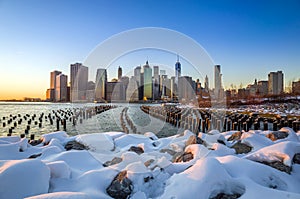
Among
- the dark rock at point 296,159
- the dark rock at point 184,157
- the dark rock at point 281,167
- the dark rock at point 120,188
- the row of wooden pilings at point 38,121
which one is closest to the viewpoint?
the dark rock at point 120,188

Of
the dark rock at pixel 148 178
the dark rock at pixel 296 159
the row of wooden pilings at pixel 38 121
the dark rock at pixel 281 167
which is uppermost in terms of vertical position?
the dark rock at pixel 296 159

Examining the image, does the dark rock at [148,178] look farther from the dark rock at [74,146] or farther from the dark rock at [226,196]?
the dark rock at [74,146]

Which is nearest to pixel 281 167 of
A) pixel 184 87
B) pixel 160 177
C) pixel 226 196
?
pixel 226 196

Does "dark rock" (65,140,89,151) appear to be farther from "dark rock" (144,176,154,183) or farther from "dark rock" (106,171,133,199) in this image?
"dark rock" (144,176,154,183)

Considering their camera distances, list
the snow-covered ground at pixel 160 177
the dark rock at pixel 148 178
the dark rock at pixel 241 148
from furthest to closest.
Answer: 1. the dark rock at pixel 241 148
2. the dark rock at pixel 148 178
3. the snow-covered ground at pixel 160 177

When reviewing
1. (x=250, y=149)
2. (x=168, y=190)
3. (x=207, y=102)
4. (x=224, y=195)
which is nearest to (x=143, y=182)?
(x=168, y=190)

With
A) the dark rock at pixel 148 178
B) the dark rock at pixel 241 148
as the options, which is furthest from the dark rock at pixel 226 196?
the dark rock at pixel 241 148

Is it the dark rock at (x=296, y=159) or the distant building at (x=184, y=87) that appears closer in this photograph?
the dark rock at (x=296, y=159)

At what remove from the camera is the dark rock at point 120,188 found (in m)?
3.95

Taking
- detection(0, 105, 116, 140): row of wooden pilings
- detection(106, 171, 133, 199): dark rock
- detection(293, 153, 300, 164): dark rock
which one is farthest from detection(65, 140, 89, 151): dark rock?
detection(0, 105, 116, 140): row of wooden pilings

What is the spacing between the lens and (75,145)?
774 centimetres

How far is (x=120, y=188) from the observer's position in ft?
13.2

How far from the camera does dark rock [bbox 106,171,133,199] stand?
3949 millimetres

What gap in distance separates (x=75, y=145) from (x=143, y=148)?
8.27 feet
